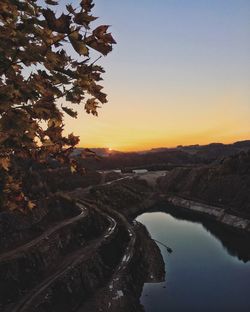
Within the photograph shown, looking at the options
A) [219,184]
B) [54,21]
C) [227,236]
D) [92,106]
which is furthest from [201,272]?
[219,184]

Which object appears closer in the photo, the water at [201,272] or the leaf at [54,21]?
the leaf at [54,21]

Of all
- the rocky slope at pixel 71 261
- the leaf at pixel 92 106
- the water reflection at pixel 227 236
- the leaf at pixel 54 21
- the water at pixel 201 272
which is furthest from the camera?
the water reflection at pixel 227 236

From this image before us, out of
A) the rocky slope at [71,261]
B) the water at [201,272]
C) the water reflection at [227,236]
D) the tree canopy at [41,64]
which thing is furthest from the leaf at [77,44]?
the water reflection at [227,236]

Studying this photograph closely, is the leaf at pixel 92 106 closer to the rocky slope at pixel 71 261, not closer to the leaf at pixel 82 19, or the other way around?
the leaf at pixel 82 19

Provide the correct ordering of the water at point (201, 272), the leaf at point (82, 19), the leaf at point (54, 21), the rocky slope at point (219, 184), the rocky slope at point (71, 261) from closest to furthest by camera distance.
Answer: the leaf at point (54, 21) → the leaf at point (82, 19) → the rocky slope at point (71, 261) → the water at point (201, 272) → the rocky slope at point (219, 184)

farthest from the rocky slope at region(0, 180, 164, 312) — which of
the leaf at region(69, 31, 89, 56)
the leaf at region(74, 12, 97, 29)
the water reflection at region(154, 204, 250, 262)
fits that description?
the leaf at region(74, 12, 97, 29)

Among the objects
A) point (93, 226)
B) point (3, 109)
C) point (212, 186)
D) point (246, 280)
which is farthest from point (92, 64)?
point (212, 186)

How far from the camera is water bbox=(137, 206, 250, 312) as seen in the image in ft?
175

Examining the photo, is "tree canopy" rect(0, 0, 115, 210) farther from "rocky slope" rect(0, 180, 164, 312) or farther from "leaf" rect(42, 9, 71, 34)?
"rocky slope" rect(0, 180, 164, 312)

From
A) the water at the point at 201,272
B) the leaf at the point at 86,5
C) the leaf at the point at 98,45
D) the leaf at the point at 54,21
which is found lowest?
the water at the point at 201,272

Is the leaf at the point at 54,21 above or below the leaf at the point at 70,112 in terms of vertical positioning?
above

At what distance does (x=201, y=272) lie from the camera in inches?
2574

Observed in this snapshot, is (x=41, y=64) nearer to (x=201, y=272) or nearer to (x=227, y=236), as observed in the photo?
(x=201, y=272)

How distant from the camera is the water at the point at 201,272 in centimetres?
5325
